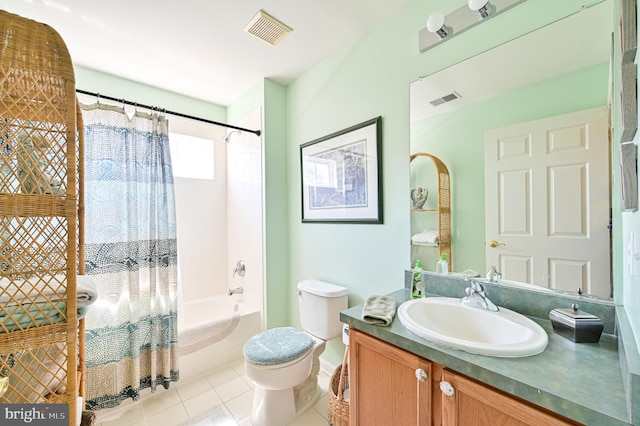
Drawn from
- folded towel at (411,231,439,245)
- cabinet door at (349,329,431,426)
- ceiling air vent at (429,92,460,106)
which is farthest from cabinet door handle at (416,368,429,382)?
ceiling air vent at (429,92,460,106)

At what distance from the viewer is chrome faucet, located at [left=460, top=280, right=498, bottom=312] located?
3.55ft

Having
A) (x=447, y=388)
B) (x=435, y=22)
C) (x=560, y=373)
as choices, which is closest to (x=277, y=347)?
(x=447, y=388)

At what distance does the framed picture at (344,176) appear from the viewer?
66.9 inches

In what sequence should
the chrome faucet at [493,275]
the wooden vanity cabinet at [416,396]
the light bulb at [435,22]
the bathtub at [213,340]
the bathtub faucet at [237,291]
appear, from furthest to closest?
the bathtub faucet at [237,291], the bathtub at [213,340], the light bulb at [435,22], the chrome faucet at [493,275], the wooden vanity cabinet at [416,396]

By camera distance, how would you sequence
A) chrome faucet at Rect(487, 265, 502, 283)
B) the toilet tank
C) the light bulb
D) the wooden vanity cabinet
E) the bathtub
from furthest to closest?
the bathtub
the toilet tank
the light bulb
chrome faucet at Rect(487, 265, 502, 283)
the wooden vanity cabinet

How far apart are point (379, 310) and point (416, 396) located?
319mm

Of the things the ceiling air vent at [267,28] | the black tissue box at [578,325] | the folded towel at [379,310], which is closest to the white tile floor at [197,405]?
the folded towel at [379,310]

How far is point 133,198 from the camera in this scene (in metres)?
1.78

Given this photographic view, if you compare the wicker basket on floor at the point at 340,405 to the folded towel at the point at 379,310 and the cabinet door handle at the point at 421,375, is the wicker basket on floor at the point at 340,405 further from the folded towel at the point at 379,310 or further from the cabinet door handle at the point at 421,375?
the cabinet door handle at the point at 421,375

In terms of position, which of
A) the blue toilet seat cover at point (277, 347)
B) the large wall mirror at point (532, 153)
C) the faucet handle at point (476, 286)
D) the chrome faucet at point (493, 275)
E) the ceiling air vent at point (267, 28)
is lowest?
the blue toilet seat cover at point (277, 347)

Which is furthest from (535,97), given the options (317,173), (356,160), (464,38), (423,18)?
(317,173)

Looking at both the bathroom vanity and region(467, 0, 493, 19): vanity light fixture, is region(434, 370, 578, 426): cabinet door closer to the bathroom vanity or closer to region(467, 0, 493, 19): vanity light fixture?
the bathroom vanity

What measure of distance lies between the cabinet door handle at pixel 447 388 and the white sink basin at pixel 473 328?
114 millimetres

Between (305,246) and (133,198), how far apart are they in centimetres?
131
